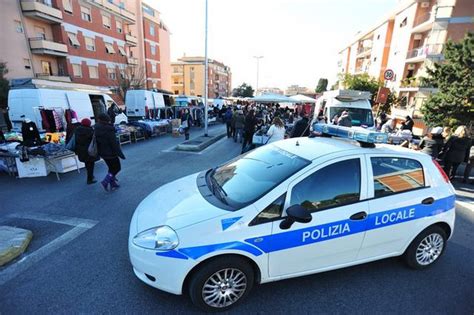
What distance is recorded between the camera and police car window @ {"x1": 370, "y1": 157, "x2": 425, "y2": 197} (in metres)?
2.77

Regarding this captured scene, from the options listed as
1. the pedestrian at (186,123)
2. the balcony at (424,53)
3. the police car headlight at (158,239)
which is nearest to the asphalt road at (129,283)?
the police car headlight at (158,239)

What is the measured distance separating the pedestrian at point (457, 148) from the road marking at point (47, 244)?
8591mm

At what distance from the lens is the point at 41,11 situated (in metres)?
Answer: 20.5

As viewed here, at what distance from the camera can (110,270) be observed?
3031 millimetres

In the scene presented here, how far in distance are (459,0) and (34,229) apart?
104ft

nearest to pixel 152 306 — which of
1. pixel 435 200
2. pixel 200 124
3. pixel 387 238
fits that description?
pixel 387 238

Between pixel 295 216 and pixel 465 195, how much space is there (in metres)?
6.27

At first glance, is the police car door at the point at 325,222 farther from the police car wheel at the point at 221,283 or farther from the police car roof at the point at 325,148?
the police car wheel at the point at 221,283

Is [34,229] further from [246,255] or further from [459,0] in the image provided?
[459,0]

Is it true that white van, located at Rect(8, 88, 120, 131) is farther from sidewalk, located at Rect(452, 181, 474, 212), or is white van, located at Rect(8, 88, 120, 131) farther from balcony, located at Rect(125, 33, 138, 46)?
balcony, located at Rect(125, 33, 138, 46)

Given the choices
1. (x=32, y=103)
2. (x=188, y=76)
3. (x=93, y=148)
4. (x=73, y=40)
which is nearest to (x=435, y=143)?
(x=93, y=148)

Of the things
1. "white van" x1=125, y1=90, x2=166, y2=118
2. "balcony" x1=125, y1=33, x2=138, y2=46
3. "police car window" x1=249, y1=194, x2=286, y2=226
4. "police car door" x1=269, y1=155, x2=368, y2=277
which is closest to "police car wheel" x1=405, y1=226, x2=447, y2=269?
"police car door" x1=269, y1=155, x2=368, y2=277

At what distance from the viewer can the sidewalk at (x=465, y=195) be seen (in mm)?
5371

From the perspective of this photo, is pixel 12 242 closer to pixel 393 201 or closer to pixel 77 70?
pixel 393 201
